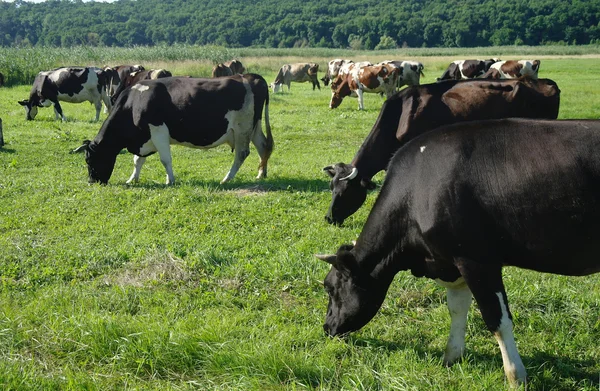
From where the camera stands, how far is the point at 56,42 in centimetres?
11794

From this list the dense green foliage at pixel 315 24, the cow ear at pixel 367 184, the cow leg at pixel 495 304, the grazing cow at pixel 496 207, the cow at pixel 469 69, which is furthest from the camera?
the dense green foliage at pixel 315 24

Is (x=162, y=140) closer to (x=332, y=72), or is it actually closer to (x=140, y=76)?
(x=140, y=76)

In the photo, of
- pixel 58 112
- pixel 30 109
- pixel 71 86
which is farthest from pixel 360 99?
pixel 30 109

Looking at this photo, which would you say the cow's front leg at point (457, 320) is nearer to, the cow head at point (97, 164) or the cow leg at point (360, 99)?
the cow head at point (97, 164)

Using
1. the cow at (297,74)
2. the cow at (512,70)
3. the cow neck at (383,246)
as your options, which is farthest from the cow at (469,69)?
the cow neck at (383,246)

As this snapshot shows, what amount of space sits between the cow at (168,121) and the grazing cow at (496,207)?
24.3 feet

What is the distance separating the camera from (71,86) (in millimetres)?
22875

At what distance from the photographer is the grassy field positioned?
4.64 metres

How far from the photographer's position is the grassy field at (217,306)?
4645 millimetres

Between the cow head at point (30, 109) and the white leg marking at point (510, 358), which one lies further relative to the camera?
the cow head at point (30, 109)

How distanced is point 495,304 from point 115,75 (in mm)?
23233

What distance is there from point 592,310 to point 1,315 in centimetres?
521

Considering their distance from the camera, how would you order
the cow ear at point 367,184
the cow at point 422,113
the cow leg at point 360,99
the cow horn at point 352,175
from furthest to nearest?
the cow leg at point 360,99
the cow ear at point 367,184
the cow at point 422,113
the cow horn at point 352,175

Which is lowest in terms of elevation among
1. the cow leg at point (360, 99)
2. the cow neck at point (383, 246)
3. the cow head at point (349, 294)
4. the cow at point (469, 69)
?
the cow leg at point (360, 99)
